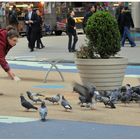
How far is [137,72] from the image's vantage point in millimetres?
15977

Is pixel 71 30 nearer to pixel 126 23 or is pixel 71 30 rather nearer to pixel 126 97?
pixel 126 23

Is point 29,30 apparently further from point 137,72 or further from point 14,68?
point 137,72

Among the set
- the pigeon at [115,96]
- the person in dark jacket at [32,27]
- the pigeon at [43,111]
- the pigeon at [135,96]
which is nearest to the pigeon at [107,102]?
the pigeon at [115,96]

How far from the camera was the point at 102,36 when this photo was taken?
38.3 feet

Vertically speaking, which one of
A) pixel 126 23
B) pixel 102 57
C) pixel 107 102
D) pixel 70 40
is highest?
pixel 102 57

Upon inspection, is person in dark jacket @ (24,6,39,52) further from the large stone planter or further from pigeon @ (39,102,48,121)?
pigeon @ (39,102,48,121)

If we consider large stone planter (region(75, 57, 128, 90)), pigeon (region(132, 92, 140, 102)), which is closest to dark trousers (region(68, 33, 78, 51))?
large stone planter (region(75, 57, 128, 90))

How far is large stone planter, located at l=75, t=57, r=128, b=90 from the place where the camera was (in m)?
11.4

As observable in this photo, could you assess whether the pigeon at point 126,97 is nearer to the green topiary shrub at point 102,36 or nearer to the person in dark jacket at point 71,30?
the green topiary shrub at point 102,36

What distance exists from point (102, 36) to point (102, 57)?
454mm

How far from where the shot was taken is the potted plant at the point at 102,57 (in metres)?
11.4

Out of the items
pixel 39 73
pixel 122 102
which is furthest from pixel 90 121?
pixel 39 73

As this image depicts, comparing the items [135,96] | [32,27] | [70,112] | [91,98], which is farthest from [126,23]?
[70,112]

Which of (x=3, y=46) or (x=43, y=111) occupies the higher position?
(x=3, y=46)
